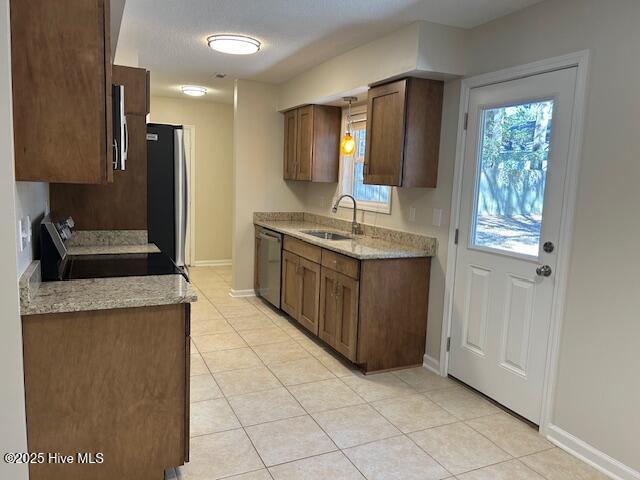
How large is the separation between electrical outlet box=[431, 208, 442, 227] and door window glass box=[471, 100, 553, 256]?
0.31 meters

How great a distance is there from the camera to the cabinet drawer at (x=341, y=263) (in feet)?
10.9

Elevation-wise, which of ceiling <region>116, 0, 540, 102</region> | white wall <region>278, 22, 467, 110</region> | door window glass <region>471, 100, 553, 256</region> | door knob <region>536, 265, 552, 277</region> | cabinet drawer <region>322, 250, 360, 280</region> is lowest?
cabinet drawer <region>322, 250, 360, 280</region>

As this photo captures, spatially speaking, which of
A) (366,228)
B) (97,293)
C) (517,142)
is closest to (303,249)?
(366,228)

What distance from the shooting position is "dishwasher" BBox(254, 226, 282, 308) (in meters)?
4.72

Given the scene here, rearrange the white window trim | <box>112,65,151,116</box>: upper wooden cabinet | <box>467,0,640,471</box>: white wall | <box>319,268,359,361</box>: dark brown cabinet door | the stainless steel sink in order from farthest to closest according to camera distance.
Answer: the stainless steel sink, the white window trim, <box>319,268,359,361</box>: dark brown cabinet door, <box>112,65,151,116</box>: upper wooden cabinet, <box>467,0,640,471</box>: white wall

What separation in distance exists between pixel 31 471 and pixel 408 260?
2480 millimetres

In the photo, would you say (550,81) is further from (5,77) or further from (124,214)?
(124,214)

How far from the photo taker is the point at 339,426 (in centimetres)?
266

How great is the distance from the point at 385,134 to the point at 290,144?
1.97 m

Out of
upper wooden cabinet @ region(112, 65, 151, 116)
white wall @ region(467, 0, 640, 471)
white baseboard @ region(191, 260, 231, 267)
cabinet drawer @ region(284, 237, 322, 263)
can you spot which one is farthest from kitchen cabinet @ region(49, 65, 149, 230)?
white baseboard @ region(191, 260, 231, 267)

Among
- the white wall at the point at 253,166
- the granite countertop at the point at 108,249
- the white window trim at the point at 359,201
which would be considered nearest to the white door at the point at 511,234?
the white window trim at the point at 359,201

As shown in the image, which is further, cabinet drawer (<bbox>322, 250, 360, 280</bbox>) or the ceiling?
cabinet drawer (<bbox>322, 250, 360, 280</bbox>)

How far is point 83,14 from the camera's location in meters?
1.74

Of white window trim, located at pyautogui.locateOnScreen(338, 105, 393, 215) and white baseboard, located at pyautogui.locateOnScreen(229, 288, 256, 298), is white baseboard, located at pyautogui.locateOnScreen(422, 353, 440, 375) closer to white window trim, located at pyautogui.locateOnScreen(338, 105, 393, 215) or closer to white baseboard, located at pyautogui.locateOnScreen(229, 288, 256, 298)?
white window trim, located at pyautogui.locateOnScreen(338, 105, 393, 215)
